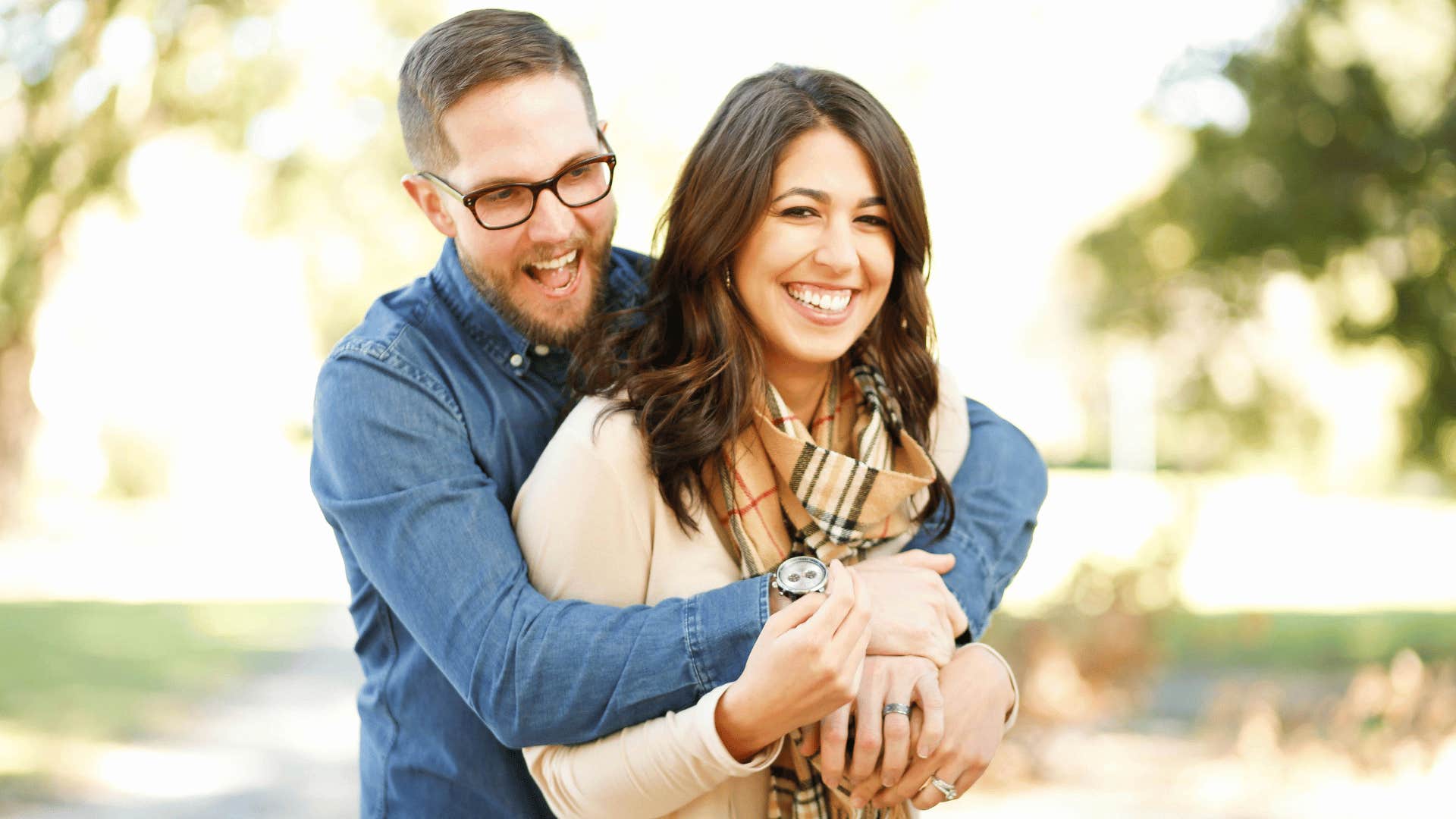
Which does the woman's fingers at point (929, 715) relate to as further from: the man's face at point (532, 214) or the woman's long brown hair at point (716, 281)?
the man's face at point (532, 214)

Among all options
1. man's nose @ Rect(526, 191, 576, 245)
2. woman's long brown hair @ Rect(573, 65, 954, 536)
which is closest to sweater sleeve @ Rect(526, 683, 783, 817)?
woman's long brown hair @ Rect(573, 65, 954, 536)

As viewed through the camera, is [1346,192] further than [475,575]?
Yes

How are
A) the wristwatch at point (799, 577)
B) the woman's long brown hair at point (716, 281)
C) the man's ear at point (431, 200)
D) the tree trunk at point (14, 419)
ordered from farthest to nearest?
the tree trunk at point (14, 419), the man's ear at point (431, 200), the woman's long brown hair at point (716, 281), the wristwatch at point (799, 577)

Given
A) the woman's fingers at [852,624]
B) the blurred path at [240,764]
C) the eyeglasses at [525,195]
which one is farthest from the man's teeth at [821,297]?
the blurred path at [240,764]

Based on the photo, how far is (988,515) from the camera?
263 cm

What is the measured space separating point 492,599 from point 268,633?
953 cm

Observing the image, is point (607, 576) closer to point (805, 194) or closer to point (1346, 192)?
point (805, 194)

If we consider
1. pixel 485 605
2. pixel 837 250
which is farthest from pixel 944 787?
pixel 837 250

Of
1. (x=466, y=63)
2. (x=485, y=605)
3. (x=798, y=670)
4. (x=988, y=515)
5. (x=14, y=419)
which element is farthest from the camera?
(x=14, y=419)

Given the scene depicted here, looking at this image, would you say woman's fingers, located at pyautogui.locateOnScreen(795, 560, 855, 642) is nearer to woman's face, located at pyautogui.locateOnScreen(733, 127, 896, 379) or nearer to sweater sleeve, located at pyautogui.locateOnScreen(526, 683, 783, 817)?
sweater sleeve, located at pyautogui.locateOnScreen(526, 683, 783, 817)

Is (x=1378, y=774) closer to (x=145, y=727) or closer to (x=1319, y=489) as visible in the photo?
(x=1319, y=489)

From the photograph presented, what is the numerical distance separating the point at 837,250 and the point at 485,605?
860mm

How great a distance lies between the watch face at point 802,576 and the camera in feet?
6.86

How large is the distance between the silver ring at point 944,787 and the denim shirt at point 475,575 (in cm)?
36
